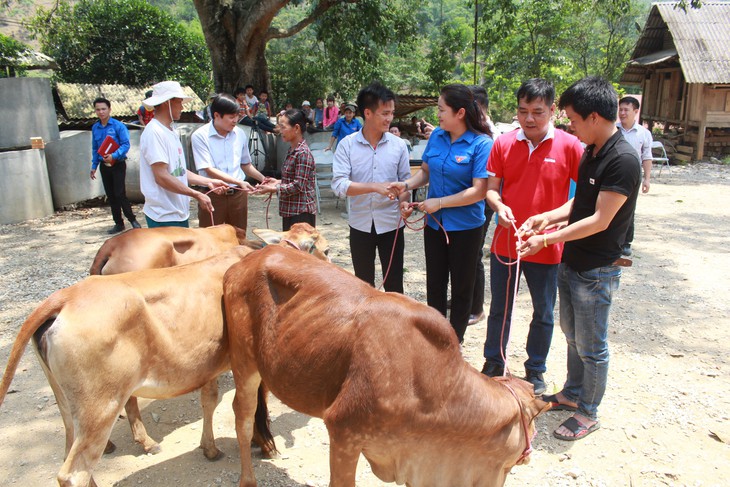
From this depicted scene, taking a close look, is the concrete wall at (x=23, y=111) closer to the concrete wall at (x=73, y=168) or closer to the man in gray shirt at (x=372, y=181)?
the concrete wall at (x=73, y=168)

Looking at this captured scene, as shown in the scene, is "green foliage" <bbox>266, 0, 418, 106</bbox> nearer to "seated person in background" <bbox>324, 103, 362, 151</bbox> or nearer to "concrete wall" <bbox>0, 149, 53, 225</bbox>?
"seated person in background" <bbox>324, 103, 362, 151</bbox>

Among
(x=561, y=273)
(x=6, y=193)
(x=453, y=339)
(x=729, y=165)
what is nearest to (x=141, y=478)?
(x=453, y=339)

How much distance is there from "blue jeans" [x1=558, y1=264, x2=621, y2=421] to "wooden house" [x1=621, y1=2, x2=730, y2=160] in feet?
54.2

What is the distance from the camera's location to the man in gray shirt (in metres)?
4.50

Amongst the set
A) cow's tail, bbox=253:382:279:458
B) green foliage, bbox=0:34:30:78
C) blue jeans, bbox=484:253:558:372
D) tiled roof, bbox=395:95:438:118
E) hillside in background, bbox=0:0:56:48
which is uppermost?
hillside in background, bbox=0:0:56:48

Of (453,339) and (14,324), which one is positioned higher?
(453,339)

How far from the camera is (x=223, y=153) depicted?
5539 mm

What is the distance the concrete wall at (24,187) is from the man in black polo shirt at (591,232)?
967cm

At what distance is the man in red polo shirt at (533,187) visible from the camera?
3875mm

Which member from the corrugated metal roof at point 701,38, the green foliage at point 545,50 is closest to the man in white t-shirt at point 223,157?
the corrugated metal roof at point 701,38

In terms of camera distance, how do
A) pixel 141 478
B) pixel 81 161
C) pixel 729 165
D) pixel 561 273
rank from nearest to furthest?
pixel 141 478 < pixel 561 273 < pixel 81 161 < pixel 729 165

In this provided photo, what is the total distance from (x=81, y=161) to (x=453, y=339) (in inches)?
411

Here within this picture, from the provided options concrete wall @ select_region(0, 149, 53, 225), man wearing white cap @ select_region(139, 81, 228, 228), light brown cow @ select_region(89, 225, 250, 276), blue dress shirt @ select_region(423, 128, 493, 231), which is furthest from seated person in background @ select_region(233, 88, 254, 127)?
blue dress shirt @ select_region(423, 128, 493, 231)

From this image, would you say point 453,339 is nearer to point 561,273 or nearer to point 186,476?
point 561,273
